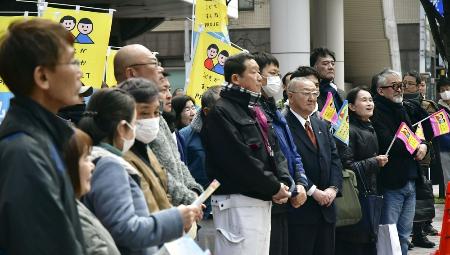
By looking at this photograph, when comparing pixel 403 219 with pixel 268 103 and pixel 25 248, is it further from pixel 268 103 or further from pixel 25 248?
pixel 25 248

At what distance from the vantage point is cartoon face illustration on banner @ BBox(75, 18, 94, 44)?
9.71 m

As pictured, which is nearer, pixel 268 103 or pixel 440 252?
pixel 268 103

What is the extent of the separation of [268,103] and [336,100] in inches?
83.4

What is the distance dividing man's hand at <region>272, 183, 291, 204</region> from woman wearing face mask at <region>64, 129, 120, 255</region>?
3.09 m

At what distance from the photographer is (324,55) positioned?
31.9 feet

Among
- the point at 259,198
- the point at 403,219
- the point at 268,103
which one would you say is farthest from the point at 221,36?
the point at 259,198

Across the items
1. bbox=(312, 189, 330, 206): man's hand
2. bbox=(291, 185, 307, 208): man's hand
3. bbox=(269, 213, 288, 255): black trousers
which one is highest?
bbox=(291, 185, 307, 208): man's hand

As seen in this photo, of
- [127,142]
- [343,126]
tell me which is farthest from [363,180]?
[127,142]

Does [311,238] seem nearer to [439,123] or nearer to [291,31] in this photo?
[439,123]

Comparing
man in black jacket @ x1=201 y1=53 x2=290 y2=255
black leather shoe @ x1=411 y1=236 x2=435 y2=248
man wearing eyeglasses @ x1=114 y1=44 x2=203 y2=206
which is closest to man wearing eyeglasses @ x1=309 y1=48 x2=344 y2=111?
man in black jacket @ x1=201 y1=53 x2=290 y2=255

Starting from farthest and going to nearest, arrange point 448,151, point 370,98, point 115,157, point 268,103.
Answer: point 448,151
point 370,98
point 268,103
point 115,157

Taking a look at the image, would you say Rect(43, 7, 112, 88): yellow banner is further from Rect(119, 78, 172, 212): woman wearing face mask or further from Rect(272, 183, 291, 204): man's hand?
Rect(119, 78, 172, 212): woman wearing face mask

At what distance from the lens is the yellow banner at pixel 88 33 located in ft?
31.5

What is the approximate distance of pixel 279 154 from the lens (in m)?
7.23
